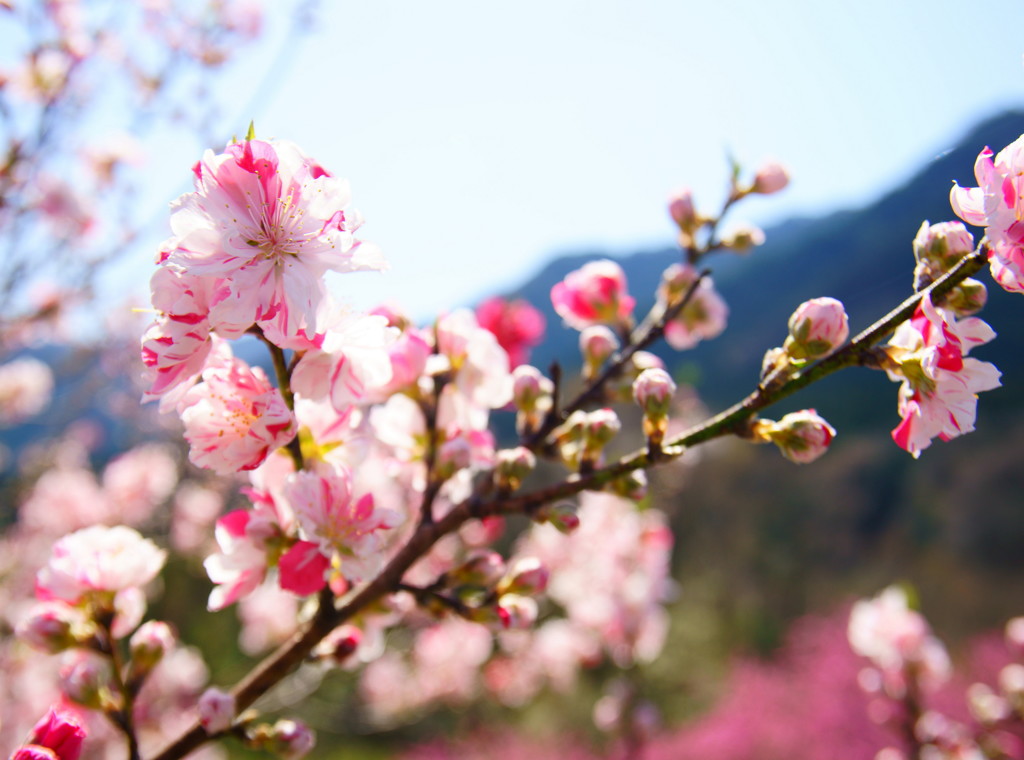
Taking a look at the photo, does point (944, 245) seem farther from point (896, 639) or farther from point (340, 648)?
point (896, 639)

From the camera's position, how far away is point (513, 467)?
618mm

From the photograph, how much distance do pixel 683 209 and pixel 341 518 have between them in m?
0.61

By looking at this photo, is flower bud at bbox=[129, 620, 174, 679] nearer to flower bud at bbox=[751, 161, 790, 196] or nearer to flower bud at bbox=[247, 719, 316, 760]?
flower bud at bbox=[247, 719, 316, 760]

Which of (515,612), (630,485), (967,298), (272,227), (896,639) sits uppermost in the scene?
(272,227)

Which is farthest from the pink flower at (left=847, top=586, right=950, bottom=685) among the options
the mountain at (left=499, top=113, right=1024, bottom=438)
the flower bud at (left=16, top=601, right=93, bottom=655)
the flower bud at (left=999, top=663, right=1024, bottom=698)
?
the flower bud at (left=16, top=601, right=93, bottom=655)

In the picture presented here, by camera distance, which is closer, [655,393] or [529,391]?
[655,393]

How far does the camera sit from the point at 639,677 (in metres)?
2.42

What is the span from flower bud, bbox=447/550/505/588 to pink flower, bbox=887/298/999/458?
40 centimetres

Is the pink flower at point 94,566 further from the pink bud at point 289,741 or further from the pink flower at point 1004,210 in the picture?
the pink flower at point 1004,210

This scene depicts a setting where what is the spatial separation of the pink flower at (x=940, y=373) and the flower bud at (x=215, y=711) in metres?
0.61

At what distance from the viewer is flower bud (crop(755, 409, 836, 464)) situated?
1.71 ft

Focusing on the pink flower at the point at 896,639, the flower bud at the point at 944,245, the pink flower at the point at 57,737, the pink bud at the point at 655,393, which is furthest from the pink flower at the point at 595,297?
the pink flower at the point at 896,639

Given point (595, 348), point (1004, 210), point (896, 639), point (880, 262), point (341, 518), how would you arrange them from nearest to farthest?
point (1004, 210), point (341, 518), point (595, 348), point (880, 262), point (896, 639)

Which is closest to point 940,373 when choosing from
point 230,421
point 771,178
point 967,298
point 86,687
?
point 967,298
